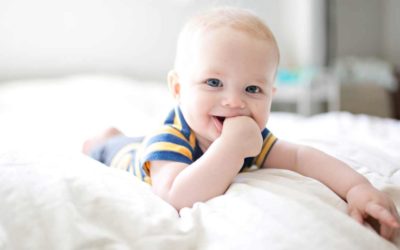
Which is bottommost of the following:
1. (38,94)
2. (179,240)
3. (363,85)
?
(363,85)

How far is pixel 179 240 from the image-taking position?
59 cm

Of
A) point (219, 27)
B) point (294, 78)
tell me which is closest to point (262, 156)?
point (219, 27)

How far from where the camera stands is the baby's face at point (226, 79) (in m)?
0.77

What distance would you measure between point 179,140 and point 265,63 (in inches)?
8.1

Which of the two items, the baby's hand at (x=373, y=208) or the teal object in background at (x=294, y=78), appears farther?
the teal object in background at (x=294, y=78)

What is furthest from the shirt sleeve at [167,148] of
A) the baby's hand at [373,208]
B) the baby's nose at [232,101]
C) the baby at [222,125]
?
the baby's hand at [373,208]

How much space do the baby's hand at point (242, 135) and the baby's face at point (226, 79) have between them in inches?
1.1

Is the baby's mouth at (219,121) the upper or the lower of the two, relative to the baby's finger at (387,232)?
upper

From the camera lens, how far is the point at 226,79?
776mm

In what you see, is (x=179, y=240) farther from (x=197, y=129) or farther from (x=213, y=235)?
(x=197, y=129)

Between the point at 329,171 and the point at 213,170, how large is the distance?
215mm

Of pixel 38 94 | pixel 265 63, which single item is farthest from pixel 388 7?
pixel 265 63

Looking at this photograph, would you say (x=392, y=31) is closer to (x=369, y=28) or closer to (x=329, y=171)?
(x=369, y=28)

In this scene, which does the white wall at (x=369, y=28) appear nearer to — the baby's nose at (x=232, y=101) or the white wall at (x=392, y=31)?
the white wall at (x=392, y=31)
